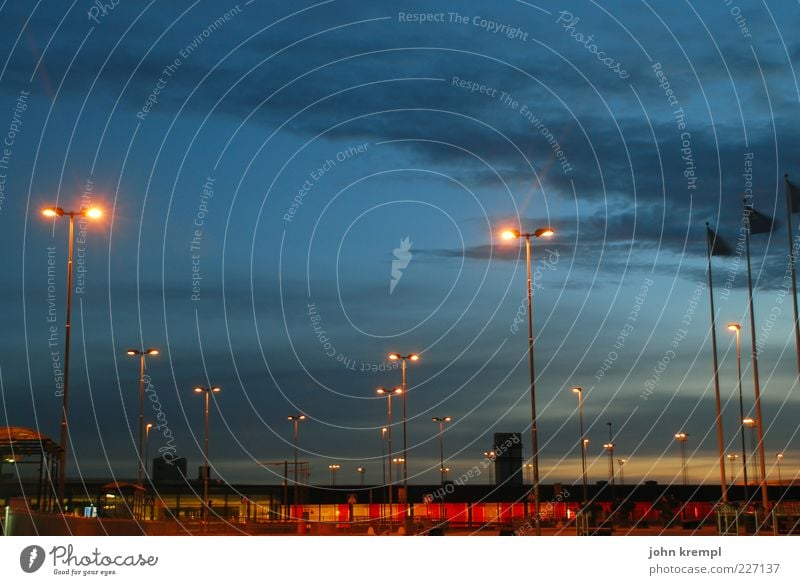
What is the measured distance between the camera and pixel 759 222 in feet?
144

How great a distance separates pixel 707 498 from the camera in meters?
119

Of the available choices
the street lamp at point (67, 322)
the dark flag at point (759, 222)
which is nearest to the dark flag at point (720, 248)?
the dark flag at point (759, 222)

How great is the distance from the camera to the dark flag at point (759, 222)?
43.4 meters

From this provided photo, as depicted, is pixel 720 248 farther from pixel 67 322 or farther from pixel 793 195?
pixel 67 322
